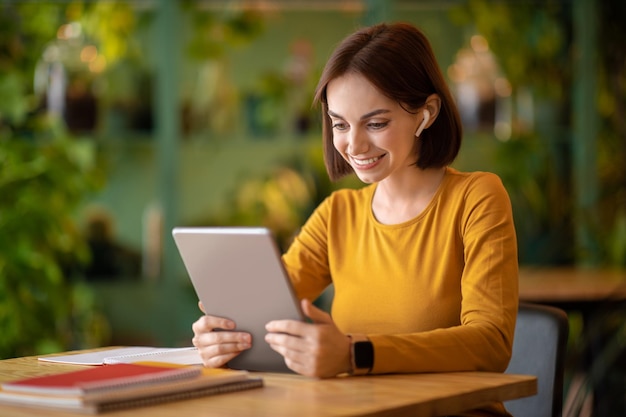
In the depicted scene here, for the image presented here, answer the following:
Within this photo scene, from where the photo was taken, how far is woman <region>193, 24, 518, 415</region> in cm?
175

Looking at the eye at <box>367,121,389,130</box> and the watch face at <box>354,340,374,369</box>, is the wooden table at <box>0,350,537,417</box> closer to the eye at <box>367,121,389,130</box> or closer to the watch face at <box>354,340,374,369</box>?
the watch face at <box>354,340,374,369</box>

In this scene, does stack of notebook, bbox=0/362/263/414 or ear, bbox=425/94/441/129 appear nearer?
stack of notebook, bbox=0/362/263/414

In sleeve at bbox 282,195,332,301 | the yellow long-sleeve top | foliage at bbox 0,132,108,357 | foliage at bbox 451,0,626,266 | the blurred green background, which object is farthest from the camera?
foliage at bbox 451,0,626,266

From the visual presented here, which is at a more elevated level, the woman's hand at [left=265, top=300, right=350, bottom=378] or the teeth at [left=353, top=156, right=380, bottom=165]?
the teeth at [left=353, top=156, right=380, bottom=165]

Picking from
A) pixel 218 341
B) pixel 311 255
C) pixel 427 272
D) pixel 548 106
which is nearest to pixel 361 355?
pixel 218 341

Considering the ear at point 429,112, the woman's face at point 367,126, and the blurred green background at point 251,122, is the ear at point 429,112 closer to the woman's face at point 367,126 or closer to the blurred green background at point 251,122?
the woman's face at point 367,126

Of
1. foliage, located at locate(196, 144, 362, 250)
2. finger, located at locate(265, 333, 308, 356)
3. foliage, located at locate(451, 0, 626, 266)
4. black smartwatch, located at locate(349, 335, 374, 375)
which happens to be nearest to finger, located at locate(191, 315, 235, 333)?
finger, located at locate(265, 333, 308, 356)

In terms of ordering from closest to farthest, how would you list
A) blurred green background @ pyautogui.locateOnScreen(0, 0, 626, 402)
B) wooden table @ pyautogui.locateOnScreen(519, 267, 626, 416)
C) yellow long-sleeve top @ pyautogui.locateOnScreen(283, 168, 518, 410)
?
yellow long-sleeve top @ pyautogui.locateOnScreen(283, 168, 518, 410) < wooden table @ pyautogui.locateOnScreen(519, 267, 626, 416) < blurred green background @ pyautogui.locateOnScreen(0, 0, 626, 402)

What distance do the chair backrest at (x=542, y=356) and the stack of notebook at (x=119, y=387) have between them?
0.68 metres

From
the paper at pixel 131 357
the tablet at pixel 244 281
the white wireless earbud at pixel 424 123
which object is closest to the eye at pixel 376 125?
the white wireless earbud at pixel 424 123

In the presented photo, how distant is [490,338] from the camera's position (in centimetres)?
175

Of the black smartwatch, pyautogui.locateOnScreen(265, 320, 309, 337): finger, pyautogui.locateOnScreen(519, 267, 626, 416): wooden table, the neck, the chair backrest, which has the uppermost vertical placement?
the neck

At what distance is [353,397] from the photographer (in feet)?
4.76

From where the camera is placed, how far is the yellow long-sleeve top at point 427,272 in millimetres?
1712
